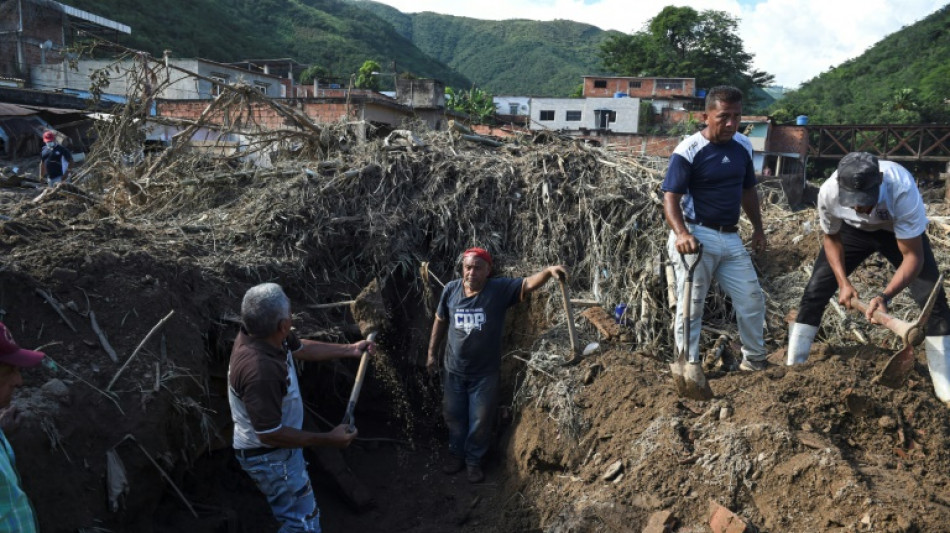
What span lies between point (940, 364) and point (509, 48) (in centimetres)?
11050

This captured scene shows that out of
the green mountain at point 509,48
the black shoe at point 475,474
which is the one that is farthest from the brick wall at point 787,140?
the green mountain at point 509,48

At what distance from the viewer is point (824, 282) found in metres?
4.05

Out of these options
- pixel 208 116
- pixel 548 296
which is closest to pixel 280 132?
pixel 208 116

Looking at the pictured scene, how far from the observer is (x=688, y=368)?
3830mm

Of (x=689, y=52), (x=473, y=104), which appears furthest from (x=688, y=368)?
(x=689, y=52)

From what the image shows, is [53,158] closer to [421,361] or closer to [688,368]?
[421,361]

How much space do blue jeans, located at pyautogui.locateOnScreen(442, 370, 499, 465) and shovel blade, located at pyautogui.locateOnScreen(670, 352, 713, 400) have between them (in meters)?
1.45

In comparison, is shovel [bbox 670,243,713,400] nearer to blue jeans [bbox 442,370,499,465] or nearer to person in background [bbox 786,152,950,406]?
person in background [bbox 786,152,950,406]

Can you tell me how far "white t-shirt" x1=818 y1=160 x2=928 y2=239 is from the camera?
11.7 ft

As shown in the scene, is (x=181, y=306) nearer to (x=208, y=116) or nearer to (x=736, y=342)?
(x=208, y=116)

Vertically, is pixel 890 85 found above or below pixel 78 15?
above

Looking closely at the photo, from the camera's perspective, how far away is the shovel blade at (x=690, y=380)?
12.5ft

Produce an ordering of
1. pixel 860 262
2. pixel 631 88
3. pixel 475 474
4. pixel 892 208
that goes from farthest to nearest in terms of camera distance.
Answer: pixel 631 88 → pixel 475 474 → pixel 860 262 → pixel 892 208

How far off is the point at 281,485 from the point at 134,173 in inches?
191
